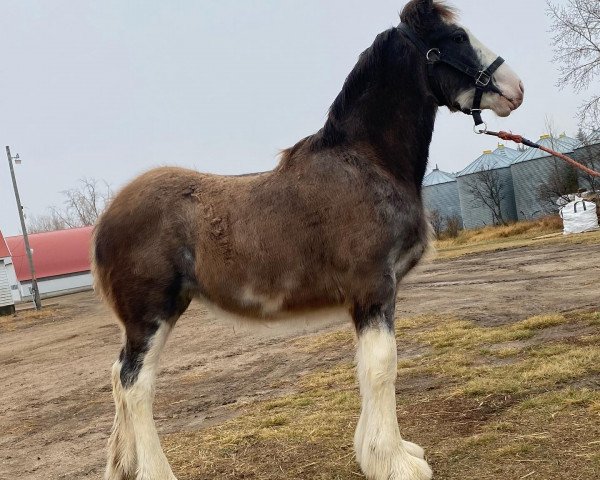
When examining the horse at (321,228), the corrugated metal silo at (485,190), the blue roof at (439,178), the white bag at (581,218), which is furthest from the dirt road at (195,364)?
the blue roof at (439,178)

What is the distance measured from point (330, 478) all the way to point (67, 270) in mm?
47732

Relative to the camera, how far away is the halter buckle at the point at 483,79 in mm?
3678

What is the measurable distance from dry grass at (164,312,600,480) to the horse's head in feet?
6.98

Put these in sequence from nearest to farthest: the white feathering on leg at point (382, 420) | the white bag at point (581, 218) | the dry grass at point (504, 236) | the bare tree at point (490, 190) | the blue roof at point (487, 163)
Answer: the white feathering on leg at point (382, 420)
the white bag at point (581, 218)
the dry grass at point (504, 236)
the bare tree at point (490, 190)
the blue roof at point (487, 163)

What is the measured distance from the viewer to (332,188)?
3.61 meters

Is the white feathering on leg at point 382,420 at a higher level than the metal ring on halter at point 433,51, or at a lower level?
lower

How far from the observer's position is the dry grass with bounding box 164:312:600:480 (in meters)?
3.50

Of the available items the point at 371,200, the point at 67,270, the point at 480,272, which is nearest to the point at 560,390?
the point at 371,200

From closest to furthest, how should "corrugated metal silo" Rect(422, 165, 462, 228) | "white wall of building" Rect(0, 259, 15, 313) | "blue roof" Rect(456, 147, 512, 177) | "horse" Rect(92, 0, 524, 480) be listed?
"horse" Rect(92, 0, 524, 480) < "white wall of building" Rect(0, 259, 15, 313) < "blue roof" Rect(456, 147, 512, 177) < "corrugated metal silo" Rect(422, 165, 462, 228)

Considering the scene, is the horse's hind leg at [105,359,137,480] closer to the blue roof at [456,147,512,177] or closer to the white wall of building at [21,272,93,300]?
the blue roof at [456,147,512,177]

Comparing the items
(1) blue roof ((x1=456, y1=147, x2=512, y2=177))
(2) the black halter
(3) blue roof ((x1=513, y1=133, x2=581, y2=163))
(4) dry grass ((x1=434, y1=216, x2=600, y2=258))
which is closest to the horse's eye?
(2) the black halter

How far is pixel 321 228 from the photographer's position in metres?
3.56

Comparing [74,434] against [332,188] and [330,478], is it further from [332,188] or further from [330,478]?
[332,188]

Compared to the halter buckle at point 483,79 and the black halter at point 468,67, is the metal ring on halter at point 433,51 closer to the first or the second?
the black halter at point 468,67
